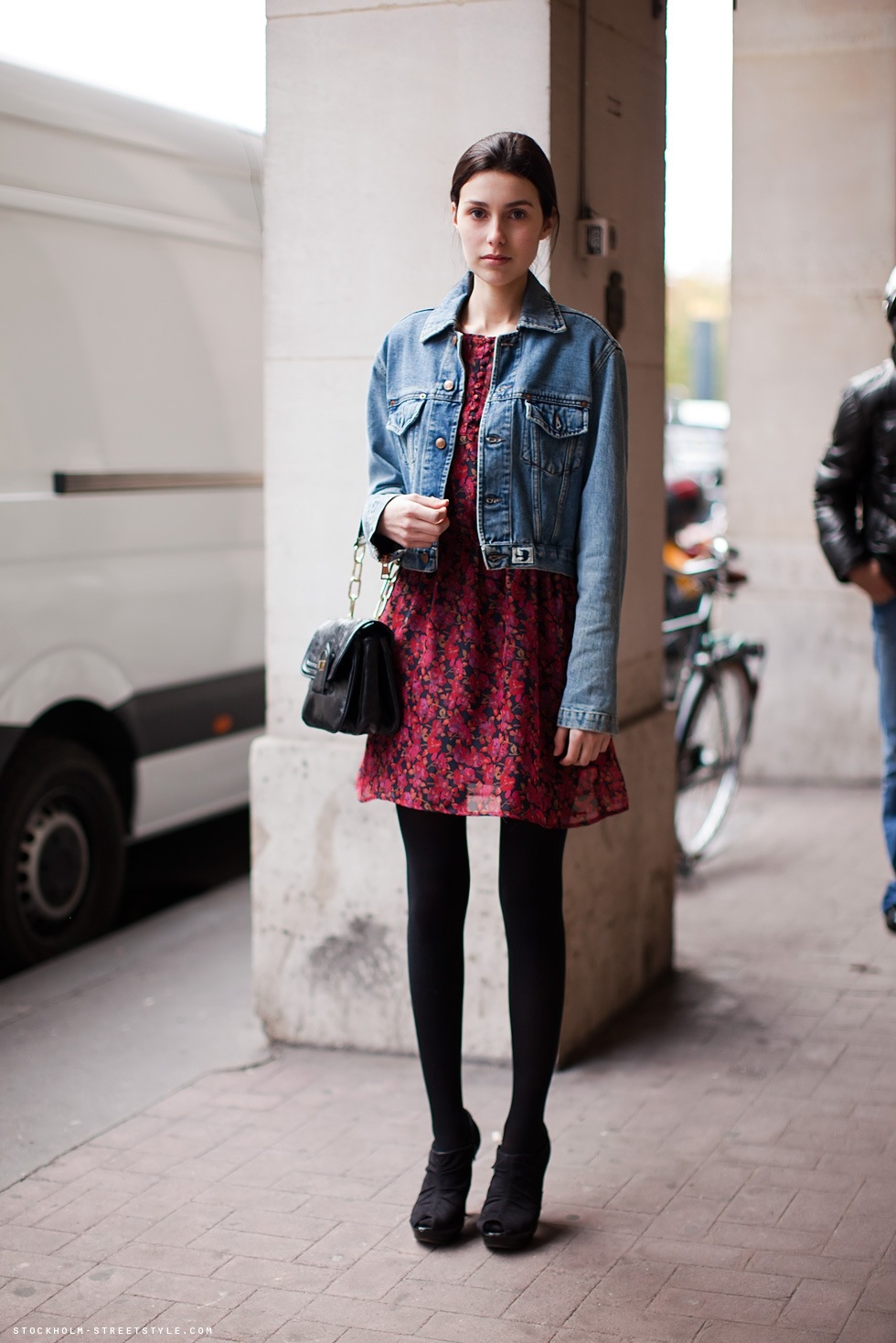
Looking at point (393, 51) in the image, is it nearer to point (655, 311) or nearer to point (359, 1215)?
point (655, 311)

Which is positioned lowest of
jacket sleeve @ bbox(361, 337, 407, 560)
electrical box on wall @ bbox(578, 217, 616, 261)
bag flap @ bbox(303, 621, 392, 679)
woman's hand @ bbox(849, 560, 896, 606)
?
bag flap @ bbox(303, 621, 392, 679)

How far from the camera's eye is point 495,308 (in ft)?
11.5

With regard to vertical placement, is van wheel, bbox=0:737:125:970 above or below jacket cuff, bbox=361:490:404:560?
below

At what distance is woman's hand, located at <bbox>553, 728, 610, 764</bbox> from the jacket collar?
0.81 meters

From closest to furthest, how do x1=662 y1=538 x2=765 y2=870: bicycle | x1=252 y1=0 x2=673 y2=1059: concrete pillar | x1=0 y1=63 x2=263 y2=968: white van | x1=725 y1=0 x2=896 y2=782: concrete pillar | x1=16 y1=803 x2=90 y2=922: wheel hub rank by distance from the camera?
1. x1=252 y1=0 x2=673 y2=1059: concrete pillar
2. x1=0 y1=63 x2=263 y2=968: white van
3. x1=16 y1=803 x2=90 y2=922: wheel hub
4. x1=662 y1=538 x2=765 y2=870: bicycle
5. x1=725 y1=0 x2=896 y2=782: concrete pillar

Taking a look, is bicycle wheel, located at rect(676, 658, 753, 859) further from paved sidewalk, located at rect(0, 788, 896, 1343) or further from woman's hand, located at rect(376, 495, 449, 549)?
woman's hand, located at rect(376, 495, 449, 549)

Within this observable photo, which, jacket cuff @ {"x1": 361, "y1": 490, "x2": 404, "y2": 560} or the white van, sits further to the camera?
the white van

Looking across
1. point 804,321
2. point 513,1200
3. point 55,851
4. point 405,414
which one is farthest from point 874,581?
point 804,321

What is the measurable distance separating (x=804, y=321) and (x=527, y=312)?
542 cm

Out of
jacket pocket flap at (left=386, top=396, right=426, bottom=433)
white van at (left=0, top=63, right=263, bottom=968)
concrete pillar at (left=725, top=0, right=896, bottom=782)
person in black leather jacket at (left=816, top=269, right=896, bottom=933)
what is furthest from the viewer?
concrete pillar at (left=725, top=0, right=896, bottom=782)

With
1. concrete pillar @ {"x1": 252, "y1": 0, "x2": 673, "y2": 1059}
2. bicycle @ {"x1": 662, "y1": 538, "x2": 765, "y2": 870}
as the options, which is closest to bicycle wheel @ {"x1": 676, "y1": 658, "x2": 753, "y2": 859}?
bicycle @ {"x1": 662, "y1": 538, "x2": 765, "y2": 870}

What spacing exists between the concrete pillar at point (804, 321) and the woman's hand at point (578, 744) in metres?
5.42

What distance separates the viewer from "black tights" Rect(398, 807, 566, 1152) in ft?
11.7

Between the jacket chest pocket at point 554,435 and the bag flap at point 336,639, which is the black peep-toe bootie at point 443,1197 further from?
the jacket chest pocket at point 554,435
